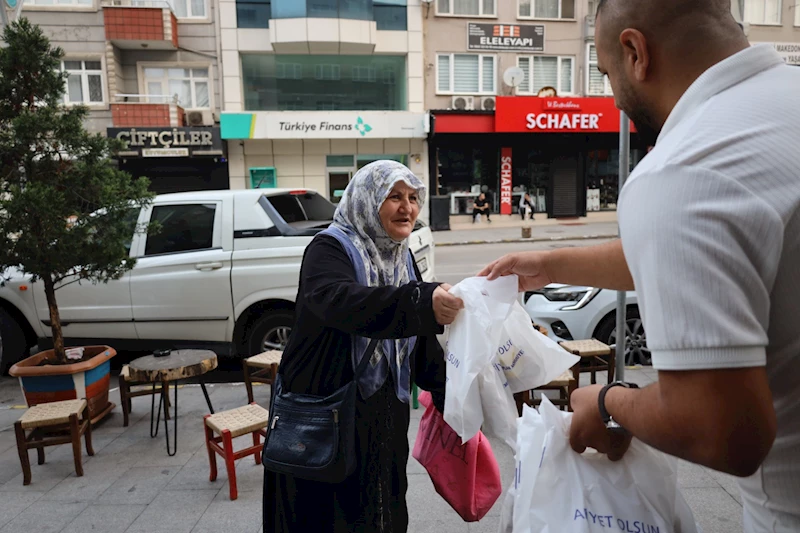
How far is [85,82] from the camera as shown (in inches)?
792

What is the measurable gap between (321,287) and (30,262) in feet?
12.3

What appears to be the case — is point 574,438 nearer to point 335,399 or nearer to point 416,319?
point 416,319

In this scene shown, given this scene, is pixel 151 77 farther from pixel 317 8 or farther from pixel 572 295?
pixel 572 295

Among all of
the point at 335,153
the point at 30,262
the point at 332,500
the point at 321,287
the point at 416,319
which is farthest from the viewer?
the point at 335,153

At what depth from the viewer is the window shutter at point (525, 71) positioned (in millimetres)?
22750

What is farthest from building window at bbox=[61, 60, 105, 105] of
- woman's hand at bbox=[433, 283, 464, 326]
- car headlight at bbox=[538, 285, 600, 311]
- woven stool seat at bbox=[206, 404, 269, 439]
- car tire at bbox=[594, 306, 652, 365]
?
woman's hand at bbox=[433, 283, 464, 326]

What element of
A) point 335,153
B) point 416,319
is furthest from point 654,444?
point 335,153

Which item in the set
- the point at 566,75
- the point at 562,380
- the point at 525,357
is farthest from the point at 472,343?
the point at 566,75

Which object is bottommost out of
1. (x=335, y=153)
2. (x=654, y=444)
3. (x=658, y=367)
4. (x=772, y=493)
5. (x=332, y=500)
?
(x=332, y=500)

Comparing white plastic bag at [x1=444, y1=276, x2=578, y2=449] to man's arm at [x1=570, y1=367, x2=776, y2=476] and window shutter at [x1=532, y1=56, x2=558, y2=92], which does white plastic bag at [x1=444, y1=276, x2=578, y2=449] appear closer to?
man's arm at [x1=570, y1=367, x2=776, y2=476]

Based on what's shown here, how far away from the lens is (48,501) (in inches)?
141

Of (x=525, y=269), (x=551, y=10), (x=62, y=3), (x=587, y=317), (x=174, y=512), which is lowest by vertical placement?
(x=174, y=512)

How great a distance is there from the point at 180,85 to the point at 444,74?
979 centimetres

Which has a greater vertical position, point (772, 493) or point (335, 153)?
point (335, 153)
